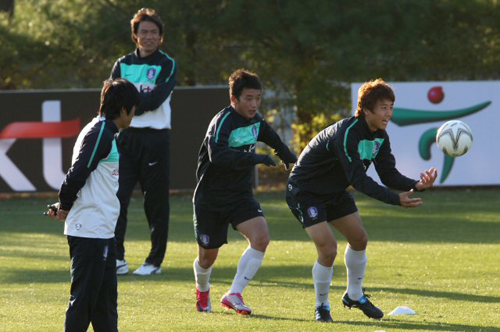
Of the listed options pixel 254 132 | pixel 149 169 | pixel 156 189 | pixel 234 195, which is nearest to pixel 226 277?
pixel 156 189

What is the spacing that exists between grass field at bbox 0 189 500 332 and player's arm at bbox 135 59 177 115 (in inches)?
60.3

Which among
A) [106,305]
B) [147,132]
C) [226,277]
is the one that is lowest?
[226,277]

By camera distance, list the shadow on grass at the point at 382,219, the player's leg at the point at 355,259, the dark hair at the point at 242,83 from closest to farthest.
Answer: the player's leg at the point at 355,259
the dark hair at the point at 242,83
the shadow on grass at the point at 382,219

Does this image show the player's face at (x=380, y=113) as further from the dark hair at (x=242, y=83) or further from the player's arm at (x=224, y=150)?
the dark hair at (x=242, y=83)

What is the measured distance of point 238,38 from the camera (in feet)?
60.8

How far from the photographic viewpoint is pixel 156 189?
9.25 metres

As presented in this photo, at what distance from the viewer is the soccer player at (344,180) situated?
656 centimetres

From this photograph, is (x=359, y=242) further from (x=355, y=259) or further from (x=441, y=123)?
(x=441, y=123)

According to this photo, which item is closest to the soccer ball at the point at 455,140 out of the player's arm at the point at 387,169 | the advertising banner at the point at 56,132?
the player's arm at the point at 387,169

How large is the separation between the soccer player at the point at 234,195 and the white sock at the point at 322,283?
0.48 metres

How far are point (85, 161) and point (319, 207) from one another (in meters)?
2.16

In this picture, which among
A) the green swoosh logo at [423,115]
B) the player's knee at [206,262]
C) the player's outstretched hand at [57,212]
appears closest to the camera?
the player's outstretched hand at [57,212]

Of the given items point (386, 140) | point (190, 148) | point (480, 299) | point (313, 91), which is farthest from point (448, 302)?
point (313, 91)

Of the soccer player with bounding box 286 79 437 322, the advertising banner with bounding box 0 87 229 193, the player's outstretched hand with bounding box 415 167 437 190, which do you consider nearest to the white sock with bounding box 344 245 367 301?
the soccer player with bounding box 286 79 437 322
